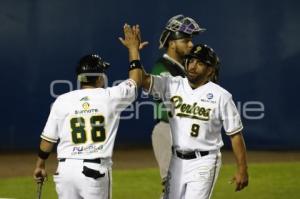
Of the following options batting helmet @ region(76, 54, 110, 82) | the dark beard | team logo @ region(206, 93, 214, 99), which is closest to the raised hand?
batting helmet @ region(76, 54, 110, 82)

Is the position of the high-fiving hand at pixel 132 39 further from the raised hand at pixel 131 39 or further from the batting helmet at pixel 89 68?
A: the batting helmet at pixel 89 68

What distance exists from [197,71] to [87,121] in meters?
1.04

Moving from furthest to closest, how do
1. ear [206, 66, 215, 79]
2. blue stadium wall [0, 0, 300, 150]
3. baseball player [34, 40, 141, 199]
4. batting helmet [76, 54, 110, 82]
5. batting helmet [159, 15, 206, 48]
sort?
blue stadium wall [0, 0, 300, 150] < batting helmet [159, 15, 206, 48] < ear [206, 66, 215, 79] < batting helmet [76, 54, 110, 82] < baseball player [34, 40, 141, 199]

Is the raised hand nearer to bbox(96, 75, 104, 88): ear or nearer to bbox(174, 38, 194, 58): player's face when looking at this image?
bbox(96, 75, 104, 88): ear

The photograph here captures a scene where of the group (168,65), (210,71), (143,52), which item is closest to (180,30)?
(168,65)

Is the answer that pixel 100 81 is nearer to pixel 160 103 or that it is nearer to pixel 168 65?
pixel 160 103

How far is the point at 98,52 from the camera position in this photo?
479 inches

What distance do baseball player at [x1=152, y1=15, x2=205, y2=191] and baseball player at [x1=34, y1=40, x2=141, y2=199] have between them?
1498 mm

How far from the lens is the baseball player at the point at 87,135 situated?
571cm

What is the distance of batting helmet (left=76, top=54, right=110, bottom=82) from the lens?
586 cm

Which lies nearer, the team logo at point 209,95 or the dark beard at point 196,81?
the team logo at point 209,95

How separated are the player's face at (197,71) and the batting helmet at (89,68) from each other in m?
0.72

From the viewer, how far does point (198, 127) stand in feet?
19.7

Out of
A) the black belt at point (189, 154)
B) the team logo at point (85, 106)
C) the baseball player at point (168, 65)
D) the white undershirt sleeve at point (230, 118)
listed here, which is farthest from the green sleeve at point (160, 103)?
the team logo at point (85, 106)
